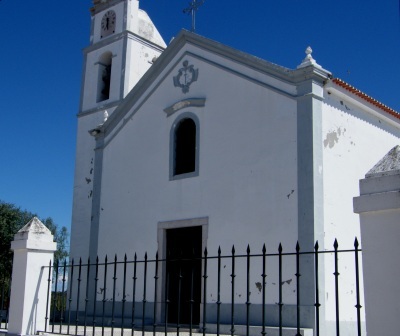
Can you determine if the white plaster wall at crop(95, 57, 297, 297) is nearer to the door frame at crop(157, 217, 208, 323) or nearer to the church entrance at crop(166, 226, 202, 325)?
the door frame at crop(157, 217, 208, 323)

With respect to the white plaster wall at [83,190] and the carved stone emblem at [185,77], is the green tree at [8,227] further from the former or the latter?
the carved stone emblem at [185,77]

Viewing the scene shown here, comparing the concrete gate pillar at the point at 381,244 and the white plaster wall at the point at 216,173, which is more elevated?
the white plaster wall at the point at 216,173

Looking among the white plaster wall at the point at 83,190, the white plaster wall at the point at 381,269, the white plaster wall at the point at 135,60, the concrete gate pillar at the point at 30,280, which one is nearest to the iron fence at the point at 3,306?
the concrete gate pillar at the point at 30,280

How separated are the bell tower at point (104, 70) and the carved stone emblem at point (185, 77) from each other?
2.64 meters

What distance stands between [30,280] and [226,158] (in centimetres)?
494

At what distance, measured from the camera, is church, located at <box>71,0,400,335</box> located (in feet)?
33.1

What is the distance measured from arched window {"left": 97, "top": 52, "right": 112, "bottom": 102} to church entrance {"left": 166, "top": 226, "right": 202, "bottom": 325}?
17.8 feet

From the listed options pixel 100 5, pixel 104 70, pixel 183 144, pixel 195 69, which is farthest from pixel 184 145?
pixel 100 5

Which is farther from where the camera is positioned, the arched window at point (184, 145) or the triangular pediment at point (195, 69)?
the arched window at point (184, 145)

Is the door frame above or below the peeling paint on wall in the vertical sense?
below

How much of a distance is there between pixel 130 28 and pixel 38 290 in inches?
383

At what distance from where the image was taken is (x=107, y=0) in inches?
649

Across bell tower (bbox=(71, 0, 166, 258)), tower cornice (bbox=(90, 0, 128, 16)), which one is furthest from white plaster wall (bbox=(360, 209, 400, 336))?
tower cornice (bbox=(90, 0, 128, 16))

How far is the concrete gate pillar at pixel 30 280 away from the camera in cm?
732
